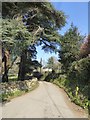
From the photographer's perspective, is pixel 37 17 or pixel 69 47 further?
pixel 69 47

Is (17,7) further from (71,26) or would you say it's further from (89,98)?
(71,26)

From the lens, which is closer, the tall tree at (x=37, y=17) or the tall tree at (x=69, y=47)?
the tall tree at (x=37, y=17)

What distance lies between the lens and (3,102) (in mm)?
17344

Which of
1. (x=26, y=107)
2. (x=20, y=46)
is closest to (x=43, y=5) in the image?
(x=20, y=46)

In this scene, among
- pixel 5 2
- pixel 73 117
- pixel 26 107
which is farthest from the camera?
pixel 5 2

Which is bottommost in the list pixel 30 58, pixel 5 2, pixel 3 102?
pixel 3 102

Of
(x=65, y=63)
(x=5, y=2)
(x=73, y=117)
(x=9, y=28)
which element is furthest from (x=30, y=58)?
(x=73, y=117)

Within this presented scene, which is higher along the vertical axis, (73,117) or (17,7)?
(17,7)

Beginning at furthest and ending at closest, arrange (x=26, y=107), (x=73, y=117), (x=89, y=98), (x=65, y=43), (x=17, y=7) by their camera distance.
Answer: (x=65, y=43)
(x=17, y=7)
(x=89, y=98)
(x=26, y=107)
(x=73, y=117)

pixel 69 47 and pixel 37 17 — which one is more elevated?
pixel 37 17

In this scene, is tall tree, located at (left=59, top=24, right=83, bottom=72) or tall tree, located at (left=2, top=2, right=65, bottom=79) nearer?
tall tree, located at (left=2, top=2, right=65, bottom=79)

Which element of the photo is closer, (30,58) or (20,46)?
(20,46)

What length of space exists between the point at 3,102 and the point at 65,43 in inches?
925

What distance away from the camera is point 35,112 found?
45.5 ft
